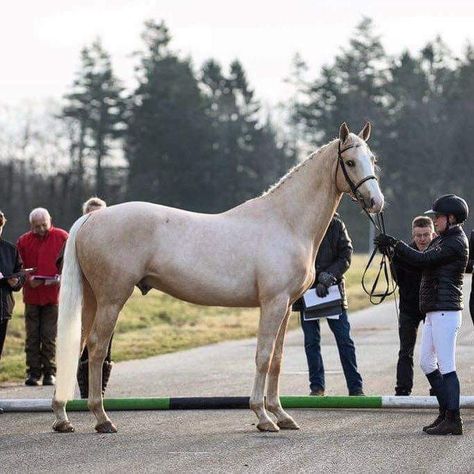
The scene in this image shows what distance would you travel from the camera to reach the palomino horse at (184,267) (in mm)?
10297

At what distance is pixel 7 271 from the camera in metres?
12.9

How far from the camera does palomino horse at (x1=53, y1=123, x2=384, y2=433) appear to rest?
10297mm

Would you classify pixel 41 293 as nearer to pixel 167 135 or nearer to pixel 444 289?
pixel 444 289

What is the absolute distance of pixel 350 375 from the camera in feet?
41.7

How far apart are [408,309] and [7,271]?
14.3 feet

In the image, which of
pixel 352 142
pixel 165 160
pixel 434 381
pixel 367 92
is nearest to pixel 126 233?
pixel 352 142

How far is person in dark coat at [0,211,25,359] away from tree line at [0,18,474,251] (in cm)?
5527

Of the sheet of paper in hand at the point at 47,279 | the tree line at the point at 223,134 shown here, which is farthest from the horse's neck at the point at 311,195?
the tree line at the point at 223,134

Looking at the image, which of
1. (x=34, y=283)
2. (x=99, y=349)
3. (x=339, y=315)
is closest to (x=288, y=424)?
(x=99, y=349)

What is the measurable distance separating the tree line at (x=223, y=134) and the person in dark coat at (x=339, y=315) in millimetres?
55997

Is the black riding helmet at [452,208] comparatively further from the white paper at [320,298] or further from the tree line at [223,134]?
the tree line at [223,134]

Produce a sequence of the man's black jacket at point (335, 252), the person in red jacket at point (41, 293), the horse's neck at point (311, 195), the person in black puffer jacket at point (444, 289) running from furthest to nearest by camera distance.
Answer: the person in red jacket at point (41, 293), the man's black jacket at point (335, 252), the horse's neck at point (311, 195), the person in black puffer jacket at point (444, 289)

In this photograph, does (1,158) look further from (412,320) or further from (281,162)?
(412,320)

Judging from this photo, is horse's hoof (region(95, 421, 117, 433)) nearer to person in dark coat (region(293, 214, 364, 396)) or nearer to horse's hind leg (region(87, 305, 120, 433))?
horse's hind leg (region(87, 305, 120, 433))
